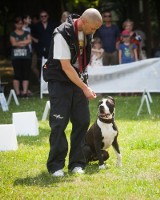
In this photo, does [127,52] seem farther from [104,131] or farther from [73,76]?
[73,76]

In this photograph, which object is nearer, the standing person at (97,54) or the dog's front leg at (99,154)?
the dog's front leg at (99,154)

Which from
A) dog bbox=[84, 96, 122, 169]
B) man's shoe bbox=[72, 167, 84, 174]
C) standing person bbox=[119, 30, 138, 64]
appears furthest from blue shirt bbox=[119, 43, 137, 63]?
man's shoe bbox=[72, 167, 84, 174]

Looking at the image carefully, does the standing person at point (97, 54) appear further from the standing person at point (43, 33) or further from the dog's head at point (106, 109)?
the dog's head at point (106, 109)

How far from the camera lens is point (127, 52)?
15719 mm

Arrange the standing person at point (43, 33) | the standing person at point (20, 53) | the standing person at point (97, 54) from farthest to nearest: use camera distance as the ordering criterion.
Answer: the standing person at point (43, 33)
the standing person at point (97, 54)
the standing person at point (20, 53)

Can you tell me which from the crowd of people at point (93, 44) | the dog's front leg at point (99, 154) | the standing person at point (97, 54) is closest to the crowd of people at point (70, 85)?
the dog's front leg at point (99, 154)

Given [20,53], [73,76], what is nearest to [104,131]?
[73,76]

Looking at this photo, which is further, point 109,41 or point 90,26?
point 109,41

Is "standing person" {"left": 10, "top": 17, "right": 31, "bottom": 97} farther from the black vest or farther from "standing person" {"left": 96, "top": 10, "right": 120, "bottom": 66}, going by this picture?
the black vest

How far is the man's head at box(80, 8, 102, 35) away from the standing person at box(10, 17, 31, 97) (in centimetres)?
891

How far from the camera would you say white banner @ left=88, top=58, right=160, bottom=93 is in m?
13.6

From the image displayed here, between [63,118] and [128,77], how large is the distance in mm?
7460

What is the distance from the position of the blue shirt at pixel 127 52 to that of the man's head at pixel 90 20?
30.6ft

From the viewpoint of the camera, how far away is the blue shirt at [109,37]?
16.2 meters
